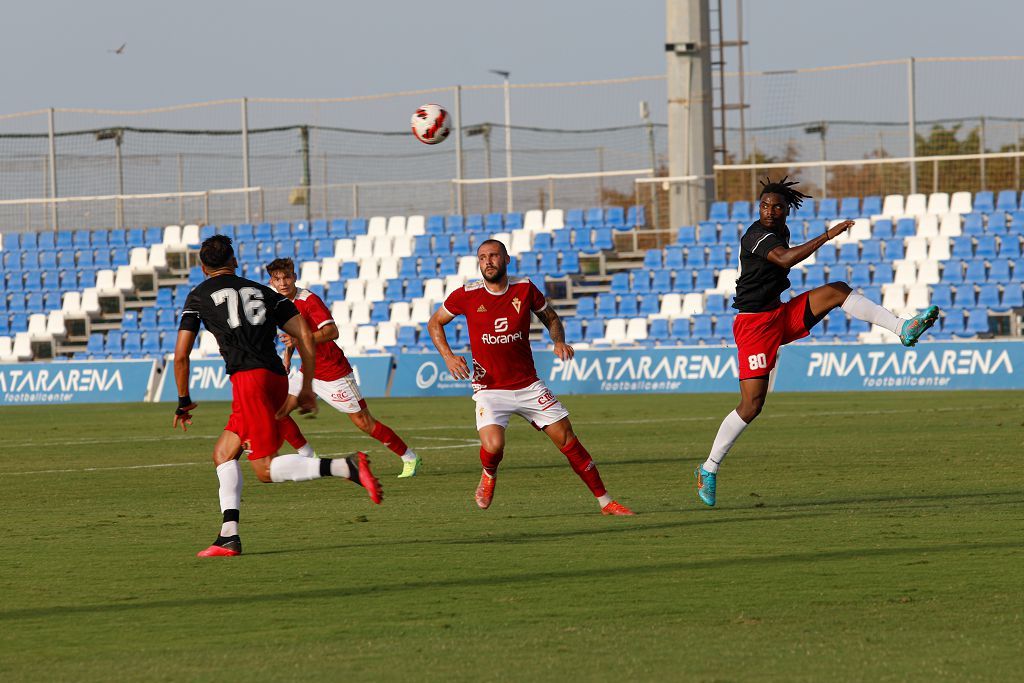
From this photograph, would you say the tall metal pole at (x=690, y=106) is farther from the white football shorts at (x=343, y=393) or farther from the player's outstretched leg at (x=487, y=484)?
the player's outstretched leg at (x=487, y=484)

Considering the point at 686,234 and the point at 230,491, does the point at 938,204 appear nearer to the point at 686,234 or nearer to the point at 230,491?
the point at 686,234

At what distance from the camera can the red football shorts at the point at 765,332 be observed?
11234mm

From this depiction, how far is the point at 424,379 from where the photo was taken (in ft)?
100

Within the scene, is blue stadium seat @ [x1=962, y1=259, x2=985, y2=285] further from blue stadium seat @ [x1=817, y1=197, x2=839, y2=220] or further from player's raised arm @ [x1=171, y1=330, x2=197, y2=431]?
player's raised arm @ [x1=171, y1=330, x2=197, y2=431]

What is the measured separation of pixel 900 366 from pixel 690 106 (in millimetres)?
10621

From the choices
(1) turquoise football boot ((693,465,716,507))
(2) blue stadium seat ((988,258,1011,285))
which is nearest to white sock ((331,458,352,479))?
(1) turquoise football boot ((693,465,716,507))

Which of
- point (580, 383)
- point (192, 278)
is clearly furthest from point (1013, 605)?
point (192, 278)

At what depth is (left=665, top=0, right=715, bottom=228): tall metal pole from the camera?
3603cm

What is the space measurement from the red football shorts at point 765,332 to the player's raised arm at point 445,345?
2.01 m

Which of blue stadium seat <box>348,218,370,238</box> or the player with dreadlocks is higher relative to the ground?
blue stadium seat <box>348,218,370,238</box>

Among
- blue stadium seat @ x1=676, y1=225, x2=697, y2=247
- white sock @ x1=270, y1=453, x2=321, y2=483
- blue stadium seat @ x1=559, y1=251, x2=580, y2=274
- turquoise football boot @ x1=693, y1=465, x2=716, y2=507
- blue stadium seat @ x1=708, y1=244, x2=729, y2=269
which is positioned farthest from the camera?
blue stadium seat @ x1=559, y1=251, x2=580, y2=274

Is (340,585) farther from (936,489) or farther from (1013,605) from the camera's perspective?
(936,489)

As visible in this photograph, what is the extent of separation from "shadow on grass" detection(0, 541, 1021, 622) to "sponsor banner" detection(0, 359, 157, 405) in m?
24.1

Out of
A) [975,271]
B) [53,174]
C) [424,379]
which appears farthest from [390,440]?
[53,174]
